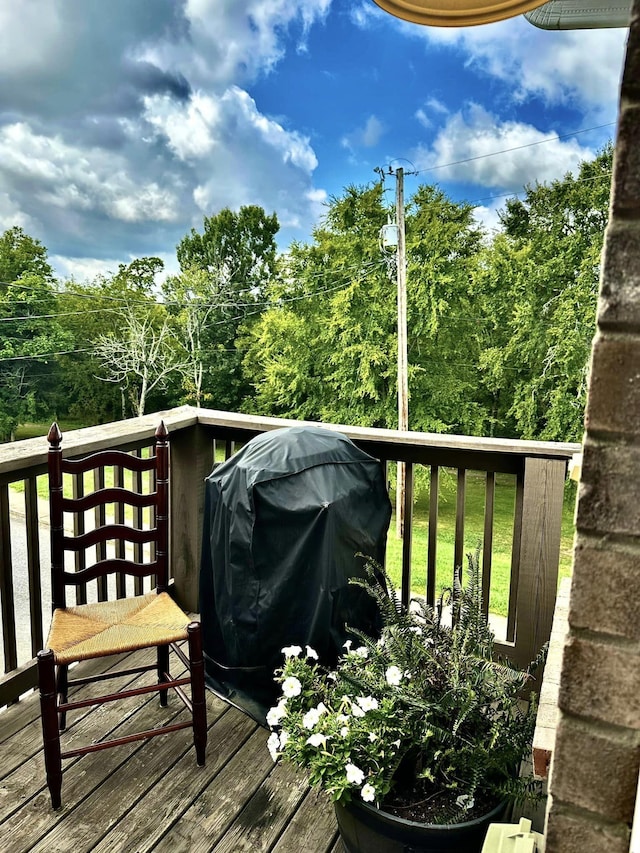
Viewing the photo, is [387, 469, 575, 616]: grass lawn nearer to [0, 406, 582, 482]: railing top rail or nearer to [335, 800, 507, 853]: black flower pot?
[0, 406, 582, 482]: railing top rail

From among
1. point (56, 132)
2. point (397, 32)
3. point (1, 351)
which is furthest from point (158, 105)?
point (1, 351)

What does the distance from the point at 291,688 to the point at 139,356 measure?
22.7 m

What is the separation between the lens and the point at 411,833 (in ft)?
4.41

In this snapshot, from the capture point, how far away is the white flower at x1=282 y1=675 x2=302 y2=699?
1.57 m

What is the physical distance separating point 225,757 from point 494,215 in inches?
678

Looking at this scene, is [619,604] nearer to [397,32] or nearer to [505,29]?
[505,29]

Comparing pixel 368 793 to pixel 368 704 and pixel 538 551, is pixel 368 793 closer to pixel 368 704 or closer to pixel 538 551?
pixel 368 704

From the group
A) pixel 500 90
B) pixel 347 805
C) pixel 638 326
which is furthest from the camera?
pixel 500 90

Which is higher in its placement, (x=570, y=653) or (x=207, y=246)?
(x=207, y=246)

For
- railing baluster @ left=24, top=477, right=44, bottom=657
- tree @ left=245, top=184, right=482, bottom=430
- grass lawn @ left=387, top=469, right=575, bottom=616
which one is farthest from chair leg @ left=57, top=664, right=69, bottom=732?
tree @ left=245, top=184, right=482, bottom=430

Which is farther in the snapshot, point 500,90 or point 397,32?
point 397,32

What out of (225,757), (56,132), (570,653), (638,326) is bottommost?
(225,757)

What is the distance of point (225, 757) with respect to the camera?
1966 millimetres

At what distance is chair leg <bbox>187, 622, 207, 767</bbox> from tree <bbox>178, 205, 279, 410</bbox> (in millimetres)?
20512
